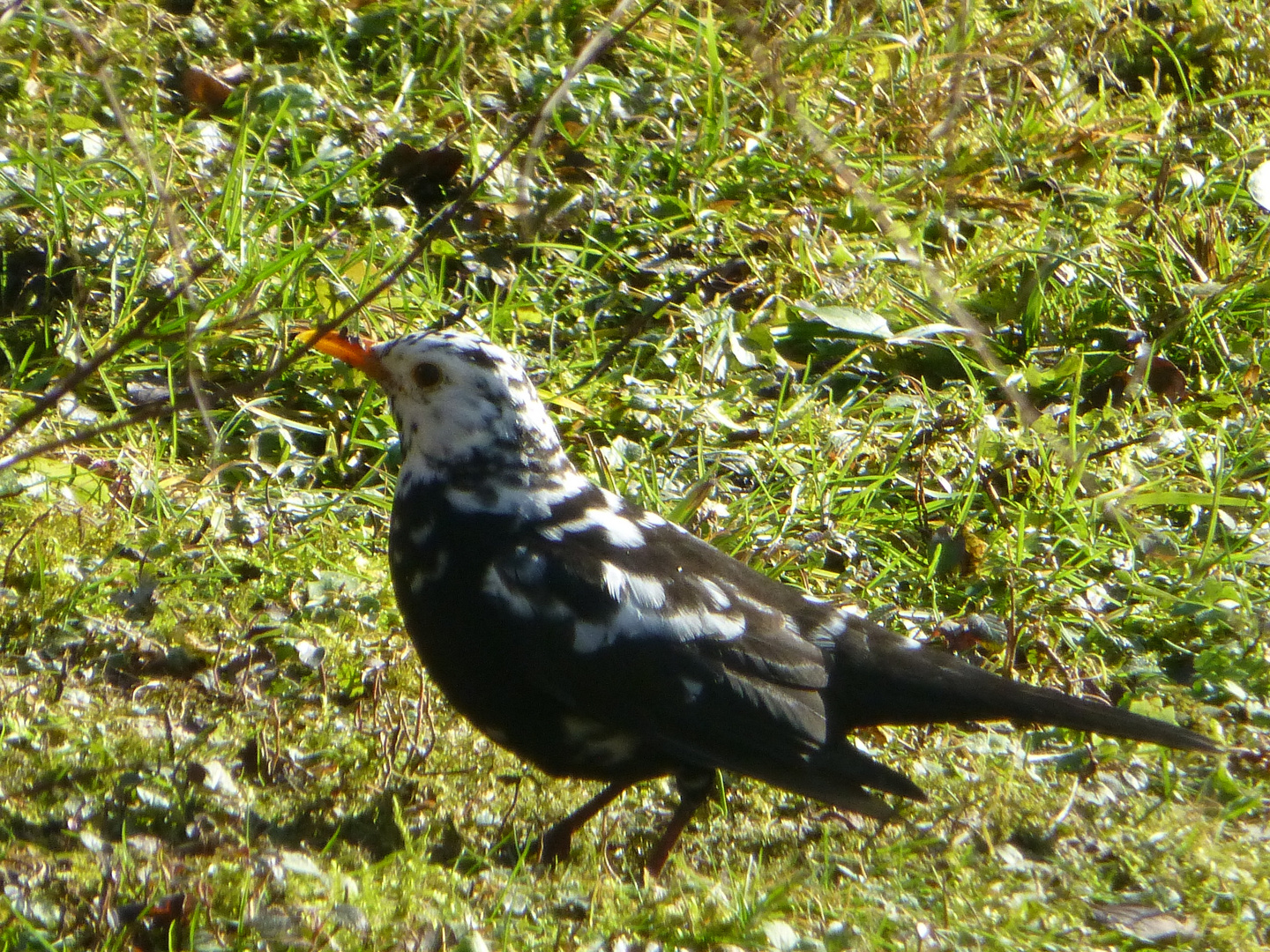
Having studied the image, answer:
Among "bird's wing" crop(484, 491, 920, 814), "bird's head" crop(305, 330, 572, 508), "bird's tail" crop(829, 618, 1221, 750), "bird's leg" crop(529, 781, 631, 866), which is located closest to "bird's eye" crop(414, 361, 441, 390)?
"bird's head" crop(305, 330, 572, 508)

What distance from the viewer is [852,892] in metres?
3.41

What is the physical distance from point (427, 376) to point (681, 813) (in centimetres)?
133

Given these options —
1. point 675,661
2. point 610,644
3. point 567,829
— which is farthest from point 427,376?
point 567,829

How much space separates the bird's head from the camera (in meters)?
3.71

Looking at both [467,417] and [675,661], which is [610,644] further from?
[467,417]

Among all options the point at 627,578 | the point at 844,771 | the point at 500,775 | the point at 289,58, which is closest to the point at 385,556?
the point at 500,775

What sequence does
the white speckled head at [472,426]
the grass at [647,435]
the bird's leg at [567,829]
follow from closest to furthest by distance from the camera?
the grass at [647,435] → the bird's leg at [567,829] → the white speckled head at [472,426]

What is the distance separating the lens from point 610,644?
3471 mm

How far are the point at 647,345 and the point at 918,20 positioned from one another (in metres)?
2.53

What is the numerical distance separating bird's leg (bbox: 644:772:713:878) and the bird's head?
872 millimetres

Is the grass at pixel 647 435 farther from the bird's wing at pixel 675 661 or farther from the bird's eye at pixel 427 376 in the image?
the bird's eye at pixel 427 376

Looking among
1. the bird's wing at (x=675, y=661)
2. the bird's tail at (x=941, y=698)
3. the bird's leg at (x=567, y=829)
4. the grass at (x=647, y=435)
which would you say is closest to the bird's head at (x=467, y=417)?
the bird's wing at (x=675, y=661)

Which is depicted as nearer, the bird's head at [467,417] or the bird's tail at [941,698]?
the bird's tail at [941,698]

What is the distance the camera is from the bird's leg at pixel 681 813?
356cm
